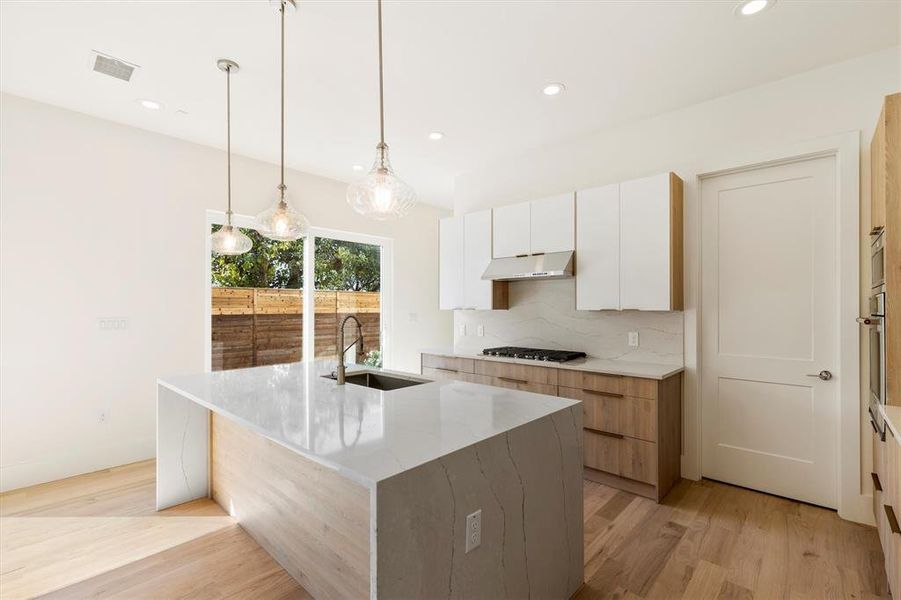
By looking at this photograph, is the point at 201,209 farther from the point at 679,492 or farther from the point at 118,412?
the point at 679,492

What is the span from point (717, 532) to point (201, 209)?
15.2 ft

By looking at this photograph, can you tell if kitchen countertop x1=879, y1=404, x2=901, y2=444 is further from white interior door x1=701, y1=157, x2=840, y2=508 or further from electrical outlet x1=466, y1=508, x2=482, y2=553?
electrical outlet x1=466, y1=508, x2=482, y2=553

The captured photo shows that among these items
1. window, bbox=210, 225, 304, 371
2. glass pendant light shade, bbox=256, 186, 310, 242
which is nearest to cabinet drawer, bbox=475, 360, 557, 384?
glass pendant light shade, bbox=256, 186, 310, 242

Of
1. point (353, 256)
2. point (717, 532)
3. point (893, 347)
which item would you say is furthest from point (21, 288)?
point (893, 347)

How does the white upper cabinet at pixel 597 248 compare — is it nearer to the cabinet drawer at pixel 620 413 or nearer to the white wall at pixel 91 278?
the cabinet drawer at pixel 620 413

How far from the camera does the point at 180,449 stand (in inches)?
105

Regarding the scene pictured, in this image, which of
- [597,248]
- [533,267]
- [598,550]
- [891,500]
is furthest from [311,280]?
[891,500]

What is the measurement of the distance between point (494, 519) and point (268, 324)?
369 centimetres

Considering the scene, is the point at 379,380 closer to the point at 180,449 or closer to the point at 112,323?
the point at 180,449

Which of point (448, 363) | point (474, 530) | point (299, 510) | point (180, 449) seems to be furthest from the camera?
point (448, 363)

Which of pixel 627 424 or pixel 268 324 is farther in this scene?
pixel 268 324

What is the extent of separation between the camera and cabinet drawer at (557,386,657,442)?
2729 mm

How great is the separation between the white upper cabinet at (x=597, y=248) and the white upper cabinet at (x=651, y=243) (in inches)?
2.3

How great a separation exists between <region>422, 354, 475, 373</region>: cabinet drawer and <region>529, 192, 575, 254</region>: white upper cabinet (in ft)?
3.80
